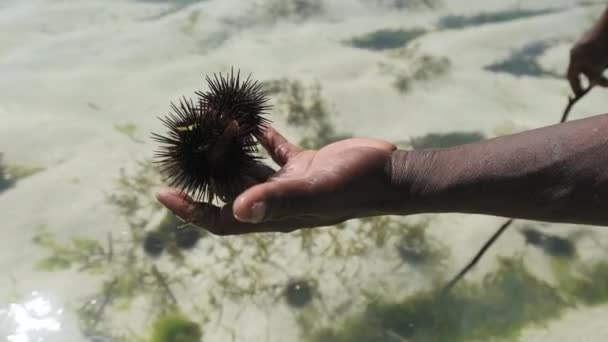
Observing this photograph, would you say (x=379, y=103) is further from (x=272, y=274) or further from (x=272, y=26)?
(x=272, y=274)

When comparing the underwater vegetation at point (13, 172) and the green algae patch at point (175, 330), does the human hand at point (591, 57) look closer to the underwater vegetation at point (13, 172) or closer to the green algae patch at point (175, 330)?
the green algae patch at point (175, 330)

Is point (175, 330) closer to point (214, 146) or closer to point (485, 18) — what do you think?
point (214, 146)

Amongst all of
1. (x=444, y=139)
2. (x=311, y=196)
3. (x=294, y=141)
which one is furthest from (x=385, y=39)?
(x=311, y=196)

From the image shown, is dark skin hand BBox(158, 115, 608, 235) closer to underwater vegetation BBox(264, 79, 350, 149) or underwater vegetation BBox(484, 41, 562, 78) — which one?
underwater vegetation BBox(264, 79, 350, 149)

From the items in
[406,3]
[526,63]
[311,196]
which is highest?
[406,3]

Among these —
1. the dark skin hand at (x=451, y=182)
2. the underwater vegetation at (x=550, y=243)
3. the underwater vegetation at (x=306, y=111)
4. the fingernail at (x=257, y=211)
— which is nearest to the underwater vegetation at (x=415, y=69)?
the underwater vegetation at (x=306, y=111)

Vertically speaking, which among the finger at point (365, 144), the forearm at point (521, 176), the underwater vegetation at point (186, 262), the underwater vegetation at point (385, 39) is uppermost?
the underwater vegetation at point (385, 39)
